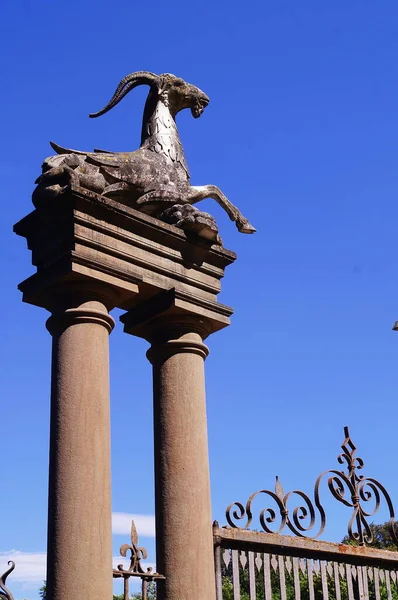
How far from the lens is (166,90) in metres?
8.54

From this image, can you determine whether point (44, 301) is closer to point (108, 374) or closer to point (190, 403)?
point (108, 374)

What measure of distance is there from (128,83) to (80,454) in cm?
400

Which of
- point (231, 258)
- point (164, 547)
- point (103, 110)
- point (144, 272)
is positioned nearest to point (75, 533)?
point (164, 547)

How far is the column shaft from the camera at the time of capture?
267 inches

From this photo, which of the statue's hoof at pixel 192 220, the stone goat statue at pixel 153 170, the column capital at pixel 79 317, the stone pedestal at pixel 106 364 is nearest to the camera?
the stone pedestal at pixel 106 364

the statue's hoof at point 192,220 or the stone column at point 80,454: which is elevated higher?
the statue's hoof at point 192,220

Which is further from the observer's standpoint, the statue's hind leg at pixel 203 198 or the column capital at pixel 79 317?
the statue's hind leg at pixel 203 198

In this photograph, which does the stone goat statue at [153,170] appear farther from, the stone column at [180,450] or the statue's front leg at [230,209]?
the stone column at [180,450]

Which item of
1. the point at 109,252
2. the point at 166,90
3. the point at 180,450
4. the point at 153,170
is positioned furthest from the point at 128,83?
the point at 180,450

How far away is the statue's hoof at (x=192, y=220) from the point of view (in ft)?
25.1

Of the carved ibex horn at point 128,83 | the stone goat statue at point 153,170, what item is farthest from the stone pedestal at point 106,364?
the carved ibex horn at point 128,83

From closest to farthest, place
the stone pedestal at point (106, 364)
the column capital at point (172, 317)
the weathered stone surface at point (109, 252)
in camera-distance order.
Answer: the stone pedestal at point (106, 364) → the weathered stone surface at point (109, 252) → the column capital at point (172, 317)

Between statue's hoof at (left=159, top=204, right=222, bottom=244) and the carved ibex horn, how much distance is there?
4.45 ft

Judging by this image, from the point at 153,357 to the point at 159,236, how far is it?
3.62 feet
